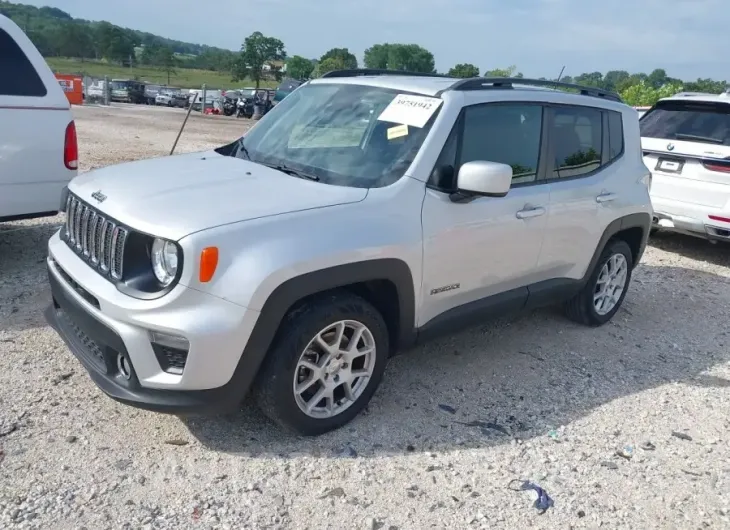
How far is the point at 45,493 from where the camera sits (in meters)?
2.82

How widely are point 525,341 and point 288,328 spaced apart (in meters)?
2.41

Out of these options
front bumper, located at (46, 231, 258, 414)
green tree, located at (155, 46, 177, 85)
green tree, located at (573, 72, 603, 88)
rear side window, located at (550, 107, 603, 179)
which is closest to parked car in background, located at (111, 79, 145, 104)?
green tree, located at (573, 72, 603, 88)

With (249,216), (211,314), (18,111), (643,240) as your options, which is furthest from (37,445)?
(643,240)

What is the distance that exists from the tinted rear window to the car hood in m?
5.44

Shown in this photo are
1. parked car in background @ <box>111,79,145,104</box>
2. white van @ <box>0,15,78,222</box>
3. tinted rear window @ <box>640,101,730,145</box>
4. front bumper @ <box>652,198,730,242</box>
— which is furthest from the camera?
parked car in background @ <box>111,79,145,104</box>

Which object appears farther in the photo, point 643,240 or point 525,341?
point 643,240

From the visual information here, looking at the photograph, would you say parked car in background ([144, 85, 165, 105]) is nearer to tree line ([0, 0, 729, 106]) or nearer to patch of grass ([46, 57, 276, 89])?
tree line ([0, 0, 729, 106])

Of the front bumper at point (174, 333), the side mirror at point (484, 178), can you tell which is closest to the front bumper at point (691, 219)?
the side mirror at point (484, 178)

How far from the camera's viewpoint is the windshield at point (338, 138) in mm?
3564

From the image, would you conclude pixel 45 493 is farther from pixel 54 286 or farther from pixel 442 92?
pixel 442 92

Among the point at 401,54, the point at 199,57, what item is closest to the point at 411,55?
the point at 401,54

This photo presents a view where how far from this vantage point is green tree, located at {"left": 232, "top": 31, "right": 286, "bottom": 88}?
6556 cm

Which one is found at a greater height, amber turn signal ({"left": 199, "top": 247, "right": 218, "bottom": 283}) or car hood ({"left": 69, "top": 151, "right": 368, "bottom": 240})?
car hood ({"left": 69, "top": 151, "right": 368, "bottom": 240})

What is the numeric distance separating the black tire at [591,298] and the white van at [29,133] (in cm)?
431
